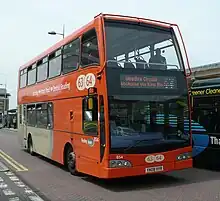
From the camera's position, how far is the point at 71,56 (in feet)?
33.7

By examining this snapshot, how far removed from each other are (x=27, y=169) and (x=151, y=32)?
6.01 m

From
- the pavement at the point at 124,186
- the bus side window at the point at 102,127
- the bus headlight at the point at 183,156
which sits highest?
the bus side window at the point at 102,127

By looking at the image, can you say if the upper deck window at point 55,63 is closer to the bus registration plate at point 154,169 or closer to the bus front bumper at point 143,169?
the bus front bumper at point 143,169

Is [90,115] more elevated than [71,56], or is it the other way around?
[71,56]

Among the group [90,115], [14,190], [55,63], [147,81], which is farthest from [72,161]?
[55,63]

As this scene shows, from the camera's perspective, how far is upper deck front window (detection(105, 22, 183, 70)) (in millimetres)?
8367

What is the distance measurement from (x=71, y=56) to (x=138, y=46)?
2.32 metres

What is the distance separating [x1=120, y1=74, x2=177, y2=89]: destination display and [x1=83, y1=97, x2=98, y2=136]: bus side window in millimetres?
820

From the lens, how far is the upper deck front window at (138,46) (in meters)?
A: 8.37

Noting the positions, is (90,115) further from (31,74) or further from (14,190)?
(31,74)

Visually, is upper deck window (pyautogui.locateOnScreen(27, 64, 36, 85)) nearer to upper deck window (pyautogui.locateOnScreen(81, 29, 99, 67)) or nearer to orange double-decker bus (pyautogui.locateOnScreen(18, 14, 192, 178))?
orange double-decker bus (pyautogui.locateOnScreen(18, 14, 192, 178))

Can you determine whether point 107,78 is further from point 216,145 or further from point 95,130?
point 216,145

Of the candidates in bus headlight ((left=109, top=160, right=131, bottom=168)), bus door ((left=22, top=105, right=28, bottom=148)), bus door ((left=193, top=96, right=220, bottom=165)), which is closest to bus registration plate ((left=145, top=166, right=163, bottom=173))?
bus headlight ((left=109, top=160, right=131, bottom=168))

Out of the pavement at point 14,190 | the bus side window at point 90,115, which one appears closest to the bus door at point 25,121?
the pavement at point 14,190
